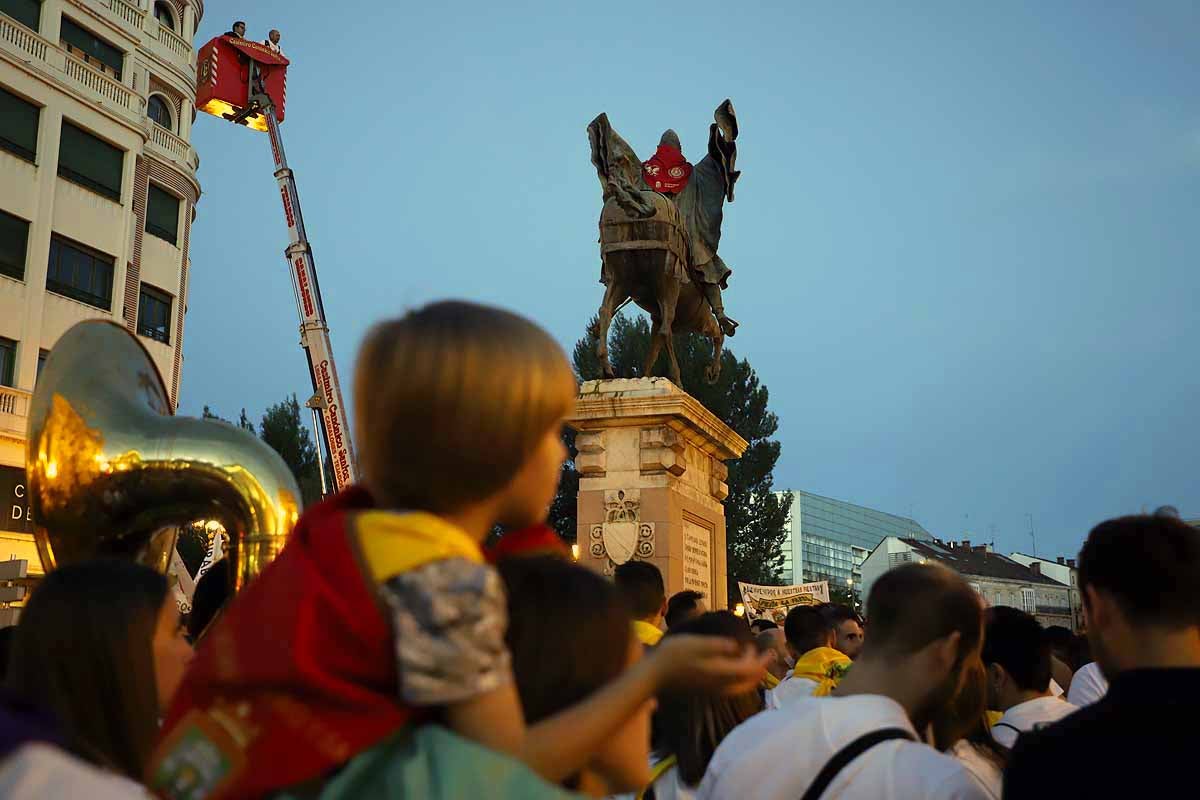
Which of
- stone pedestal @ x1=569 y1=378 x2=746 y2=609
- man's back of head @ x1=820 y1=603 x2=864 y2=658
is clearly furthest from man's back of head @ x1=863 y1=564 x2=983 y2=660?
stone pedestal @ x1=569 y1=378 x2=746 y2=609

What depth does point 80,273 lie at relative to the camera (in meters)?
23.0

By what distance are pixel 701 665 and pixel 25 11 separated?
24872 mm

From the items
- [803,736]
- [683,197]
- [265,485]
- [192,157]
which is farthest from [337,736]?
[192,157]

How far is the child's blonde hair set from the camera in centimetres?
143

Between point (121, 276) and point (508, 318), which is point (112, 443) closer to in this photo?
point (508, 318)

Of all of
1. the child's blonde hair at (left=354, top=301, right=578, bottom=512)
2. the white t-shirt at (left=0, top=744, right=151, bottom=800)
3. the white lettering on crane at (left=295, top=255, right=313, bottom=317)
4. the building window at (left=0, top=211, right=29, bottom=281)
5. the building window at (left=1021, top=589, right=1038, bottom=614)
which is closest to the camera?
the white t-shirt at (left=0, top=744, right=151, bottom=800)

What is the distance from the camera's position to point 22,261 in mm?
21625

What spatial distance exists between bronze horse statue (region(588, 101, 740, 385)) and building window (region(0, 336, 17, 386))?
14.4m

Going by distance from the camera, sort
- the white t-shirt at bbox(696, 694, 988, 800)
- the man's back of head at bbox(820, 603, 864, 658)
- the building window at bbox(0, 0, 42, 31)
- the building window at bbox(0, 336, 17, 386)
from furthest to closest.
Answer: the building window at bbox(0, 0, 42, 31) → the building window at bbox(0, 336, 17, 386) → the man's back of head at bbox(820, 603, 864, 658) → the white t-shirt at bbox(696, 694, 988, 800)

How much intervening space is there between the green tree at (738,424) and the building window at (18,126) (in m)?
14.7

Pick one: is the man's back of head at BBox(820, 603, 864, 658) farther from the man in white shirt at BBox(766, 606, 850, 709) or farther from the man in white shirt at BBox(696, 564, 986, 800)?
the man in white shirt at BBox(696, 564, 986, 800)

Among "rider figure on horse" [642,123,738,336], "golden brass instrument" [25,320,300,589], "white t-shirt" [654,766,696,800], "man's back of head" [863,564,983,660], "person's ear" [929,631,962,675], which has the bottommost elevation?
"white t-shirt" [654,766,696,800]

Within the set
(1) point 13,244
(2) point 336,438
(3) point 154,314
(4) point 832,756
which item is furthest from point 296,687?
(3) point 154,314

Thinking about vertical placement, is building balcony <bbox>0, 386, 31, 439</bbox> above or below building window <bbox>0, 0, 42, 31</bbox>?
below
